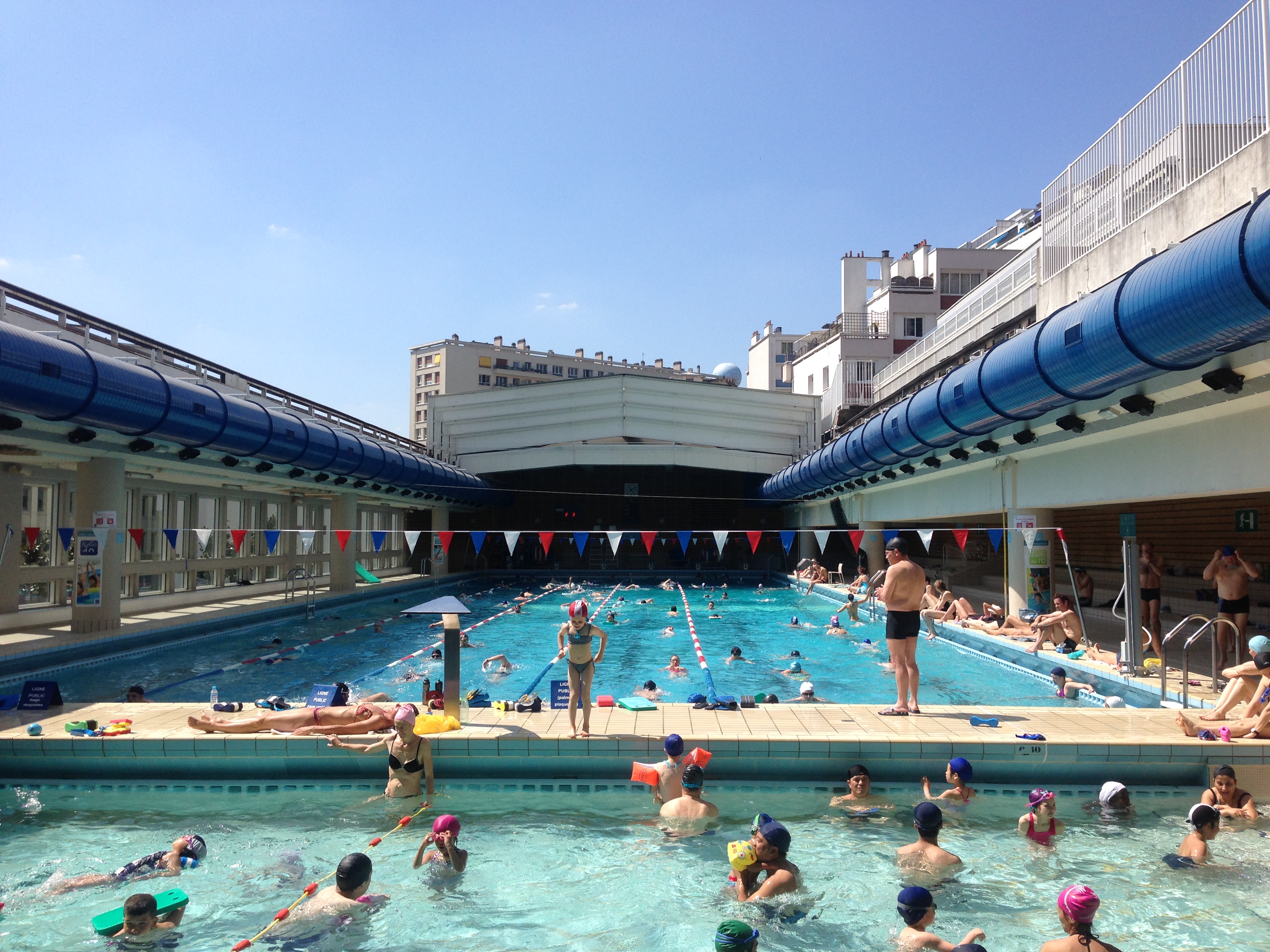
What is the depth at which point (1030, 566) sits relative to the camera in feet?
42.6

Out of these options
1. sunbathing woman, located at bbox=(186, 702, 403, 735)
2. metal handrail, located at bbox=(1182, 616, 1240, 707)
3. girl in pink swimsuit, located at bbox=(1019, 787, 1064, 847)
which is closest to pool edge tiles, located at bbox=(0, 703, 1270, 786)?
sunbathing woman, located at bbox=(186, 702, 403, 735)

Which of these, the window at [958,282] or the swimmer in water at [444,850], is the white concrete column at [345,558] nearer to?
the swimmer in water at [444,850]

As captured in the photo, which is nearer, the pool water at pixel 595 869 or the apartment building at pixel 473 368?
the pool water at pixel 595 869

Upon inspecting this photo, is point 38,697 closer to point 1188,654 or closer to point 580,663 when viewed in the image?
point 580,663

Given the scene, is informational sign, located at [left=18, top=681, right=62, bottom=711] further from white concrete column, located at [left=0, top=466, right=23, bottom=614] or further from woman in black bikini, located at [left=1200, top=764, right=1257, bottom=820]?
woman in black bikini, located at [left=1200, top=764, right=1257, bottom=820]

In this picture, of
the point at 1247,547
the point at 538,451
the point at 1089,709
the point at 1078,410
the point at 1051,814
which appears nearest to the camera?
the point at 1051,814

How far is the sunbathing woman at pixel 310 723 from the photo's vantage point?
6.77 m

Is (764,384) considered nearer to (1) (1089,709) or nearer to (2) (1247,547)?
(2) (1247,547)

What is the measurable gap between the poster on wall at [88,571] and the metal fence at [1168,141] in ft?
47.4

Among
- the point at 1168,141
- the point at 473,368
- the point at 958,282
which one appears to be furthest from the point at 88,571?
the point at 473,368

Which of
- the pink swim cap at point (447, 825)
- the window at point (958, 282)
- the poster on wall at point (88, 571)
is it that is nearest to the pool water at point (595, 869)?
the pink swim cap at point (447, 825)

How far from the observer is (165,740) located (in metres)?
6.53

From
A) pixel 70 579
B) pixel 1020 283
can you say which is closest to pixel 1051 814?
pixel 1020 283

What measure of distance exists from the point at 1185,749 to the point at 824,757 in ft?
8.57
